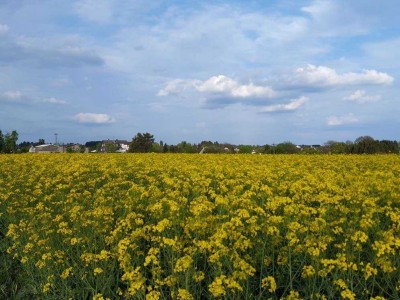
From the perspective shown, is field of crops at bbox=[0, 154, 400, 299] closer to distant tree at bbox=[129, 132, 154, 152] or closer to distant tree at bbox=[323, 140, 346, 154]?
distant tree at bbox=[323, 140, 346, 154]

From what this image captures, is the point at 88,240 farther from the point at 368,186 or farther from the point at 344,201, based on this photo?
the point at 368,186

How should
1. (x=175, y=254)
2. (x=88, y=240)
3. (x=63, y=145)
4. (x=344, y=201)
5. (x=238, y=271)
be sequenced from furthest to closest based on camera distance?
(x=63, y=145)
(x=344, y=201)
(x=88, y=240)
(x=175, y=254)
(x=238, y=271)

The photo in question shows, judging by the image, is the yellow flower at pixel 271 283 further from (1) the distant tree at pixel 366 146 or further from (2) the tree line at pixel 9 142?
(2) the tree line at pixel 9 142

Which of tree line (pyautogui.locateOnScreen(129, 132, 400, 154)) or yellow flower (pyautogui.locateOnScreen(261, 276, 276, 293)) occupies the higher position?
tree line (pyautogui.locateOnScreen(129, 132, 400, 154))

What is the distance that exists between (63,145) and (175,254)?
58577 millimetres

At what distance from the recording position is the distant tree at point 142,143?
46.8m

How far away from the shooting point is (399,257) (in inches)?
191

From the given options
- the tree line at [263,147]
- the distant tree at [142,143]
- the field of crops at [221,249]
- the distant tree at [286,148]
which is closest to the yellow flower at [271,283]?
the field of crops at [221,249]

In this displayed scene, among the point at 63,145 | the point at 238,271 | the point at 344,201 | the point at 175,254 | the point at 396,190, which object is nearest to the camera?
the point at 238,271

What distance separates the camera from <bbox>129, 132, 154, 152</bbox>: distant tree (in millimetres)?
46844

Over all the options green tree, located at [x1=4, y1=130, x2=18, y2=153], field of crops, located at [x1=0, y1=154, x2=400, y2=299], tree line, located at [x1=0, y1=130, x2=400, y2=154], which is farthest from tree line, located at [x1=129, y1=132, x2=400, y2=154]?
field of crops, located at [x1=0, y1=154, x2=400, y2=299]

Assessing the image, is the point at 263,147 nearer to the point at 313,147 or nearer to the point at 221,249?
the point at 313,147

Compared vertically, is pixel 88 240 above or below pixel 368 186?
below

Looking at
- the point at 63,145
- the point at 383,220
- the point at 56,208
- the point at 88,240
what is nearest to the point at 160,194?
the point at 88,240
